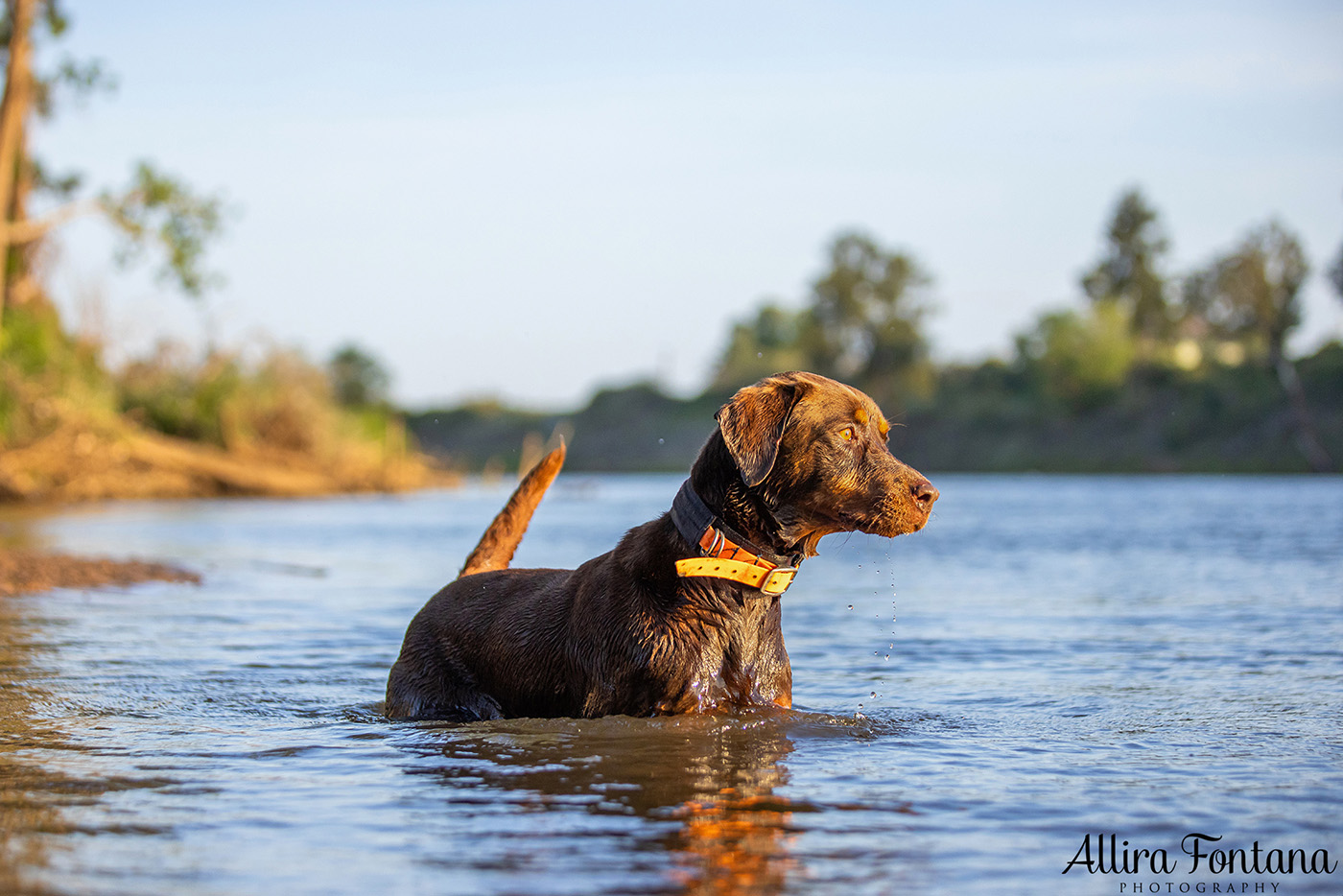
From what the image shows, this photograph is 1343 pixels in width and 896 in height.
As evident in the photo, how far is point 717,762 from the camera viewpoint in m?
6.00

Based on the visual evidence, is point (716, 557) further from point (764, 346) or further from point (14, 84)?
point (764, 346)

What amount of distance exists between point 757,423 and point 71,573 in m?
12.1

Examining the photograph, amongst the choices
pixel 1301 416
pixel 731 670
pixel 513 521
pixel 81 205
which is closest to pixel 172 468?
pixel 81 205

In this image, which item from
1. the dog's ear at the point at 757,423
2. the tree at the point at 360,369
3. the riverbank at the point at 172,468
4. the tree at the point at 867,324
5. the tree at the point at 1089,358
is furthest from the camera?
the tree at the point at 360,369

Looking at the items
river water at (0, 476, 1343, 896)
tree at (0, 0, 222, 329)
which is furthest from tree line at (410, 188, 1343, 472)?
river water at (0, 476, 1343, 896)

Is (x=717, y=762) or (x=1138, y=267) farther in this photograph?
(x=1138, y=267)

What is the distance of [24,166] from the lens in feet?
125

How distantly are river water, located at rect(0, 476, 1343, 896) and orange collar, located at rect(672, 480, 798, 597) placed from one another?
2.36 ft

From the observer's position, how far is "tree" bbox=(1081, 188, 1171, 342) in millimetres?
89750

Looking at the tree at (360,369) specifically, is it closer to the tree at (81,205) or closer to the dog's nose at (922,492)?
the tree at (81,205)

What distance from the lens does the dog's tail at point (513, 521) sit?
762cm

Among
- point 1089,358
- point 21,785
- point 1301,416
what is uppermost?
point 1089,358

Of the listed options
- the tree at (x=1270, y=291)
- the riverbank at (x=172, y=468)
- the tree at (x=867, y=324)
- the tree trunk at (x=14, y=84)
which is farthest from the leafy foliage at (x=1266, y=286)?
the tree trunk at (x=14, y=84)

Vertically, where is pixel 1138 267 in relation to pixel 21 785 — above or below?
above
